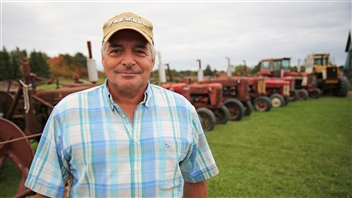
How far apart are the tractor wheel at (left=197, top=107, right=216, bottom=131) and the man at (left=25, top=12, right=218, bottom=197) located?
527cm

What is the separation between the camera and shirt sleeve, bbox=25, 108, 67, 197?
1.08 meters

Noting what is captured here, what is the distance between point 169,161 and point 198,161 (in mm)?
240

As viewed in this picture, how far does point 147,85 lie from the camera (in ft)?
4.20

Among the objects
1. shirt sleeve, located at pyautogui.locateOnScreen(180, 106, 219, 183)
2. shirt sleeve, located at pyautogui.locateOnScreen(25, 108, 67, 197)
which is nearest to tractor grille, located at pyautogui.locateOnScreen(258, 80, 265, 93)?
shirt sleeve, located at pyautogui.locateOnScreen(180, 106, 219, 183)

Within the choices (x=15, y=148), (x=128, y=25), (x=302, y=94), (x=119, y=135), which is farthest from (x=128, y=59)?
(x=302, y=94)

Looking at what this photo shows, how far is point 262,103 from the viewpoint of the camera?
31.6ft

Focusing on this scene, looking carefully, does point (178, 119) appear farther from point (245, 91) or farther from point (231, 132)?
point (245, 91)

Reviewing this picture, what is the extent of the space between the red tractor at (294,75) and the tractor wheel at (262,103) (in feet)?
13.0

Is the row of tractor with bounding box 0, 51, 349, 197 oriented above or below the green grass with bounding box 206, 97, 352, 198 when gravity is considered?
above

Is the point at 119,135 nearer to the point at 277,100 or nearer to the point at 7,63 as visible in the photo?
the point at 277,100

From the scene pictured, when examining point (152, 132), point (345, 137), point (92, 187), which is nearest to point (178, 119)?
point (152, 132)

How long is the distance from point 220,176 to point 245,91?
18.1ft

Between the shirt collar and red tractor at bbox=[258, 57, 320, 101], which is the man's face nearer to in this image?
the shirt collar

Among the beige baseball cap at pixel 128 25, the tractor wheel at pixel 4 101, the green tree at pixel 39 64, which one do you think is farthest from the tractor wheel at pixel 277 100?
the green tree at pixel 39 64
